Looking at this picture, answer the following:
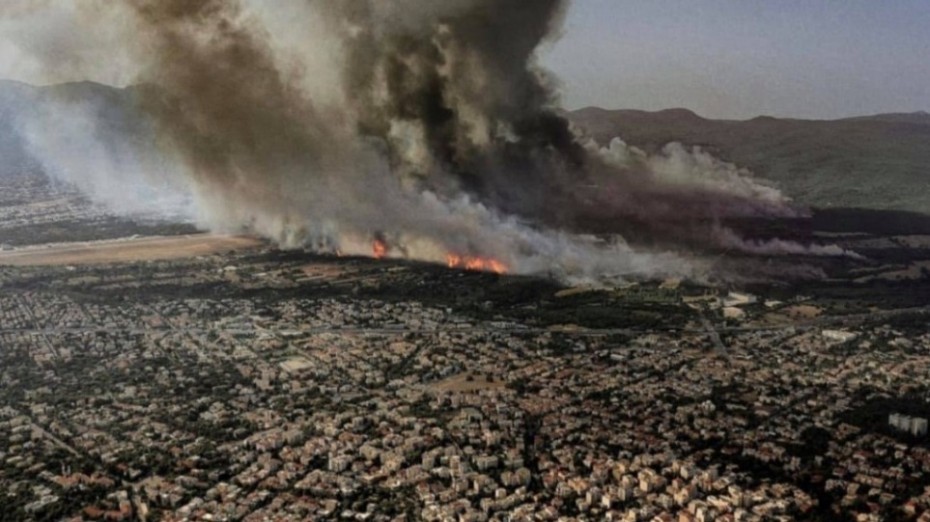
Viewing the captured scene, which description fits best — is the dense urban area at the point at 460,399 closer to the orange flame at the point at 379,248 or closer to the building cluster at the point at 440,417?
the building cluster at the point at 440,417

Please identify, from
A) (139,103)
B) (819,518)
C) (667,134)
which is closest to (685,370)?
(819,518)

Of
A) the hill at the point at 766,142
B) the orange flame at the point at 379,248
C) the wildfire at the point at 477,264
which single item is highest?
the hill at the point at 766,142

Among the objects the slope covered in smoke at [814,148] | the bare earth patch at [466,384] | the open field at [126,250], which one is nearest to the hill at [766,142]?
the slope covered in smoke at [814,148]

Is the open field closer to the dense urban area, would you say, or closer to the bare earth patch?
the dense urban area

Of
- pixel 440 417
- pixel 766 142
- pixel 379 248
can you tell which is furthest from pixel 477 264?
pixel 766 142

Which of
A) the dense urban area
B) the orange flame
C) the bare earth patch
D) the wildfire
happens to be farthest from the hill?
the bare earth patch

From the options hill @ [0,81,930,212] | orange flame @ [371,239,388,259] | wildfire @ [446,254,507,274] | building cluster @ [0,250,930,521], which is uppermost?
hill @ [0,81,930,212]

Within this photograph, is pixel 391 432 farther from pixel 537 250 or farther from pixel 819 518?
pixel 537 250
